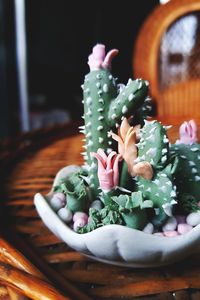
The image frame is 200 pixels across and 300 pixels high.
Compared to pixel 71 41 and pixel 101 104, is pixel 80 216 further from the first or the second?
pixel 71 41

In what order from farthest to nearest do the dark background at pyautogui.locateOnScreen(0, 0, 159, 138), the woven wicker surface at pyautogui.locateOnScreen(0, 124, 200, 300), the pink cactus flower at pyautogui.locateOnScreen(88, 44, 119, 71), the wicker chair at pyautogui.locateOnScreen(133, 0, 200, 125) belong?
1. the dark background at pyautogui.locateOnScreen(0, 0, 159, 138)
2. the wicker chair at pyautogui.locateOnScreen(133, 0, 200, 125)
3. the pink cactus flower at pyautogui.locateOnScreen(88, 44, 119, 71)
4. the woven wicker surface at pyautogui.locateOnScreen(0, 124, 200, 300)

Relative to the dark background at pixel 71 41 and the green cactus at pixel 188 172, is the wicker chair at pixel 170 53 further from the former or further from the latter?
the dark background at pixel 71 41

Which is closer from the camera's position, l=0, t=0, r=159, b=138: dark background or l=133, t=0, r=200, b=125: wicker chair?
l=133, t=0, r=200, b=125: wicker chair

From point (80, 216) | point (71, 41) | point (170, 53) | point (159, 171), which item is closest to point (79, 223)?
point (80, 216)

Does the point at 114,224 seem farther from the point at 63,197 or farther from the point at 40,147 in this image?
the point at 40,147

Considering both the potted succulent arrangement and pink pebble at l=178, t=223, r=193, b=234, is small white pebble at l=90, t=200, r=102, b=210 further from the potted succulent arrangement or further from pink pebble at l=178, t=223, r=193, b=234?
pink pebble at l=178, t=223, r=193, b=234

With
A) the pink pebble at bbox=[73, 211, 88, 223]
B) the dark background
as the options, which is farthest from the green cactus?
the dark background

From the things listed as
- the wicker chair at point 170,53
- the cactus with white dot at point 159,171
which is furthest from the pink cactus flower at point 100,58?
the wicker chair at point 170,53
